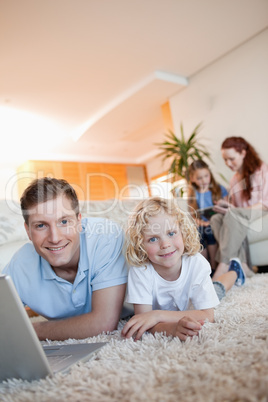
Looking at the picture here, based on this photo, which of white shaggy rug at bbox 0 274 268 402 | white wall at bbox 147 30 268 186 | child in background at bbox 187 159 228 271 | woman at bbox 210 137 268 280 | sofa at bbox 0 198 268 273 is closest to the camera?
white shaggy rug at bbox 0 274 268 402

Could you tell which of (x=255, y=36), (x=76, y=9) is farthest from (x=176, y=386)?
(x=255, y=36)

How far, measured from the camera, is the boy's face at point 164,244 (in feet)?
3.97

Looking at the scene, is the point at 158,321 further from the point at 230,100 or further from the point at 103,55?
the point at 230,100

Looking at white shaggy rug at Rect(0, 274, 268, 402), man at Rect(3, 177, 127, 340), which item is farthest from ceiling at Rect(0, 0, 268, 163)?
white shaggy rug at Rect(0, 274, 268, 402)

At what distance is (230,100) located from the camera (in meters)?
4.11

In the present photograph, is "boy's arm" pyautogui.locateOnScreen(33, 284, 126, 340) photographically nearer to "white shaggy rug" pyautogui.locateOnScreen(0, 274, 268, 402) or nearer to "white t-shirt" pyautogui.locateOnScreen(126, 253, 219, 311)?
"white t-shirt" pyautogui.locateOnScreen(126, 253, 219, 311)

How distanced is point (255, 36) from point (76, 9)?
2.14m

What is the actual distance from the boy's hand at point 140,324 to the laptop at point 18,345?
0.80 feet

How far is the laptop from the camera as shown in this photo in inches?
25.3

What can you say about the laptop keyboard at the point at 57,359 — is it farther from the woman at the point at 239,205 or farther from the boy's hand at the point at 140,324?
the woman at the point at 239,205

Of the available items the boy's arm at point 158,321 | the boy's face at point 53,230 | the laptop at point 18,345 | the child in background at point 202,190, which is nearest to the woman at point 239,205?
the child in background at point 202,190

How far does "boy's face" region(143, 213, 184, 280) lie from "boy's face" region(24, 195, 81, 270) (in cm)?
29

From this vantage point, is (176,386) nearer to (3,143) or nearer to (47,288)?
(47,288)

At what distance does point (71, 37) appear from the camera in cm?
341
